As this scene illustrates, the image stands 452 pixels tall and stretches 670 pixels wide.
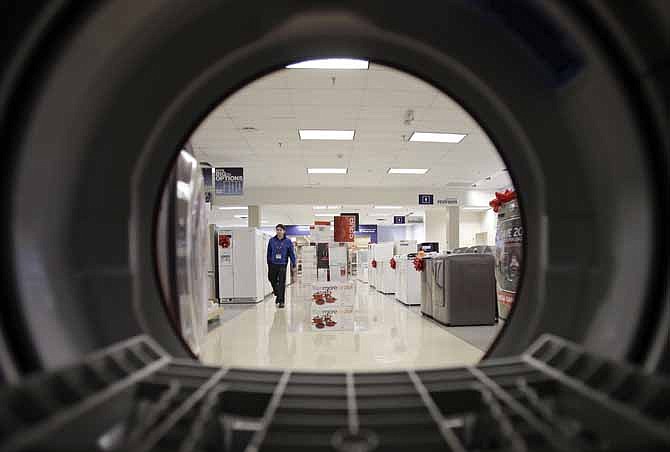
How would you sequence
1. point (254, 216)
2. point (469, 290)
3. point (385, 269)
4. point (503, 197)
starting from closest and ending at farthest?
point (503, 197) → point (469, 290) → point (385, 269) → point (254, 216)

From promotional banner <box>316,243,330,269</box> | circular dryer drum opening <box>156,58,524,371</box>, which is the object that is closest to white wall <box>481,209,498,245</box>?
circular dryer drum opening <box>156,58,524,371</box>

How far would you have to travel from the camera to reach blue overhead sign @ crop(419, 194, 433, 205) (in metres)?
14.0

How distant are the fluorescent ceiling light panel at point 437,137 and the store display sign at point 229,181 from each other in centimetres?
462

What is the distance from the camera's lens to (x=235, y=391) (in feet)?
2.15

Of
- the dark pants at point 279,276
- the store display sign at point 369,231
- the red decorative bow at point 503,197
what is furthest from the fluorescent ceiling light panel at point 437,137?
the store display sign at point 369,231

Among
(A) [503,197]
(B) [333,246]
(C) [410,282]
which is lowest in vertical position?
(C) [410,282]

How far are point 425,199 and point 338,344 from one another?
10.5m

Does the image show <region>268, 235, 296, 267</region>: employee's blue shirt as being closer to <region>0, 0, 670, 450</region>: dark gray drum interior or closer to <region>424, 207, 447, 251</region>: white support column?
<region>0, 0, 670, 450</region>: dark gray drum interior

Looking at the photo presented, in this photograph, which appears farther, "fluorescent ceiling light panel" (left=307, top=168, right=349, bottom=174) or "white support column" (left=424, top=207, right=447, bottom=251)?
"white support column" (left=424, top=207, right=447, bottom=251)

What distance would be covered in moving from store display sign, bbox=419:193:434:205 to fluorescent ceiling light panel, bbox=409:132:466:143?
19.0 ft

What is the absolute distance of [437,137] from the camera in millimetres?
7992

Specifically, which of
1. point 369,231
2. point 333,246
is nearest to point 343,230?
point 333,246

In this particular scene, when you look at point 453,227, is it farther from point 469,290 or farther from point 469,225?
point 469,290

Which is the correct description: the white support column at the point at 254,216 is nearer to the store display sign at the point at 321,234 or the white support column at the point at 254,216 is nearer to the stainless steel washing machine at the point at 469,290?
the store display sign at the point at 321,234
